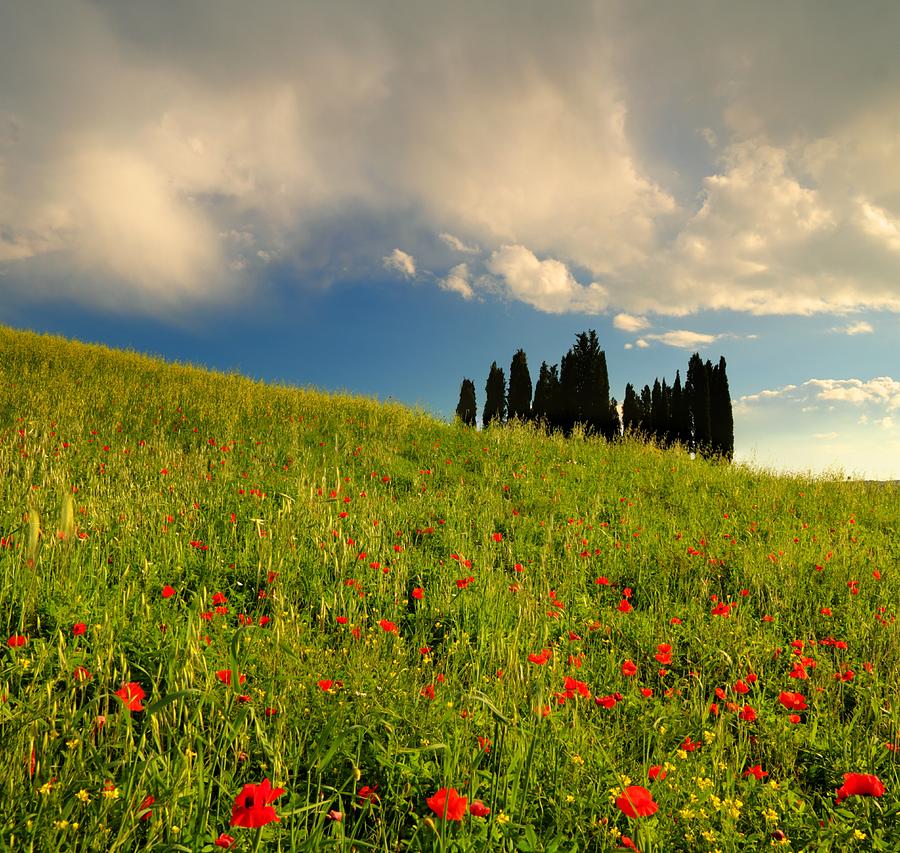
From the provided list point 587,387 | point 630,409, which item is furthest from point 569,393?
point 630,409

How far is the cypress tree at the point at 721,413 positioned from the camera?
31.9m

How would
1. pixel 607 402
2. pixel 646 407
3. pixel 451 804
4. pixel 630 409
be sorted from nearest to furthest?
pixel 451 804 < pixel 607 402 < pixel 630 409 < pixel 646 407

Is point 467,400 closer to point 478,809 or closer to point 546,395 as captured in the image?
point 546,395

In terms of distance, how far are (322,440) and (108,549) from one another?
615cm

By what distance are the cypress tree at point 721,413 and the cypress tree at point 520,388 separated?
1177cm

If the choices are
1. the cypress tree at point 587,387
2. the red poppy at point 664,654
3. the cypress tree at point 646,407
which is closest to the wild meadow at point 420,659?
the red poppy at point 664,654

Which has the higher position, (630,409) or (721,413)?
(630,409)

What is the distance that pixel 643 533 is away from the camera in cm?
687

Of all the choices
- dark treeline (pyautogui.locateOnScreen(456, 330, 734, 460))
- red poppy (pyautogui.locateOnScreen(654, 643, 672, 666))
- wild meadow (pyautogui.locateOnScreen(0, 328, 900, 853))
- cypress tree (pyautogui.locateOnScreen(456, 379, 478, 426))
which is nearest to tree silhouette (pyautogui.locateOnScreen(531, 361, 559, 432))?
dark treeline (pyautogui.locateOnScreen(456, 330, 734, 460))

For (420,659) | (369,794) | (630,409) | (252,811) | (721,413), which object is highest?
(630,409)

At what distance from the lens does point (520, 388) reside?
38688mm

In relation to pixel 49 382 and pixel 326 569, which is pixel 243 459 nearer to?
pixel 326 569

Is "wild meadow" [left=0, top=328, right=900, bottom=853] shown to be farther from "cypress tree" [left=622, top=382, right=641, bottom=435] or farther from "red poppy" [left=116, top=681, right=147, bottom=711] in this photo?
"cypress tree" [left=622, top=382, right=641, bottom=435]

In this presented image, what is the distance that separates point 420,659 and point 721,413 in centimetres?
3310
